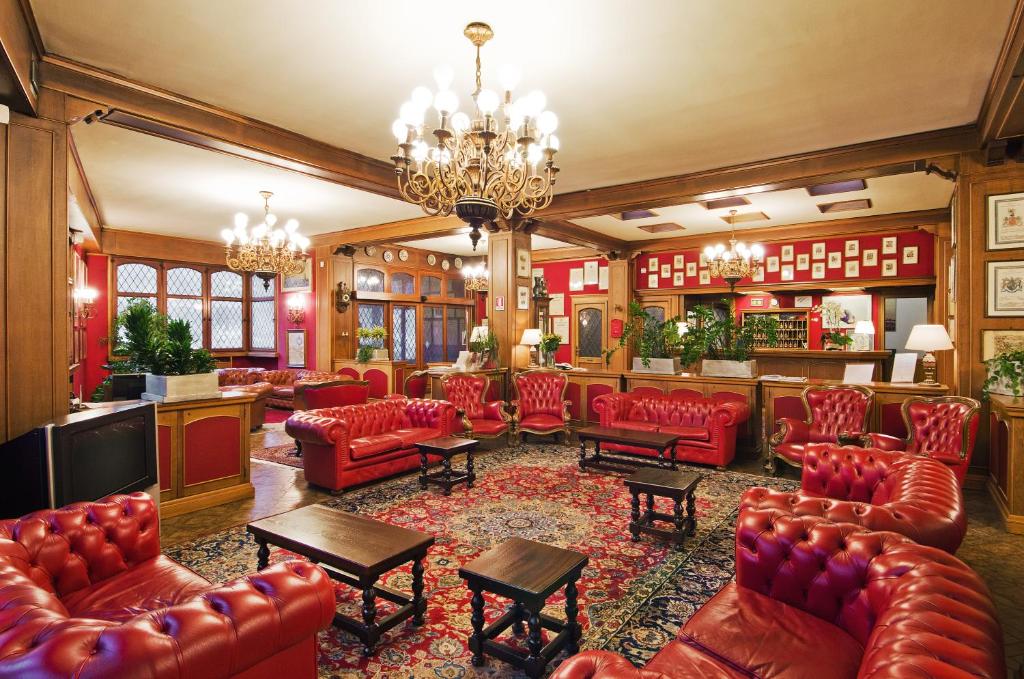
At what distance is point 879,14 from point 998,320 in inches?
128

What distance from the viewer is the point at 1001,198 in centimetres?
501

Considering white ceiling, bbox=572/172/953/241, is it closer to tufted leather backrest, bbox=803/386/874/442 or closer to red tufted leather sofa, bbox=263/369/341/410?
tufted leather backrest, bbox=803/386/874/442

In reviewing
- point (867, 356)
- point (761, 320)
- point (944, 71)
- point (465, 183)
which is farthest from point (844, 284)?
point (465, 183)

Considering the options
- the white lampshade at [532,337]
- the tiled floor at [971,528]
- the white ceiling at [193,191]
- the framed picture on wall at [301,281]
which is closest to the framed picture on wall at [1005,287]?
the tiled floor at [971,528]

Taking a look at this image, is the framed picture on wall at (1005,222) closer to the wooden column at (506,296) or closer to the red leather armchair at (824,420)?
the red leather armchair at (824,420)

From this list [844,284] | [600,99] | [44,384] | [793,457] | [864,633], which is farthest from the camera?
[844,284]

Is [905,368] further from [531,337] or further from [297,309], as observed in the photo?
[297,309]

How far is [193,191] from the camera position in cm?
745

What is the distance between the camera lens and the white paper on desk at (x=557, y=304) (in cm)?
1235

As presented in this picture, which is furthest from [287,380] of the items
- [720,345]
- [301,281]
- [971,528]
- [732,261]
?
[971,528]

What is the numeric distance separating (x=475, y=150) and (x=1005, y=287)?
483cm

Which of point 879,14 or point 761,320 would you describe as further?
point 761,320

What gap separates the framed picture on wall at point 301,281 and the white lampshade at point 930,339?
9.60 m

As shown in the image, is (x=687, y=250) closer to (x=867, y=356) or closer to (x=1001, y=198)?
(x=867, y=356)
